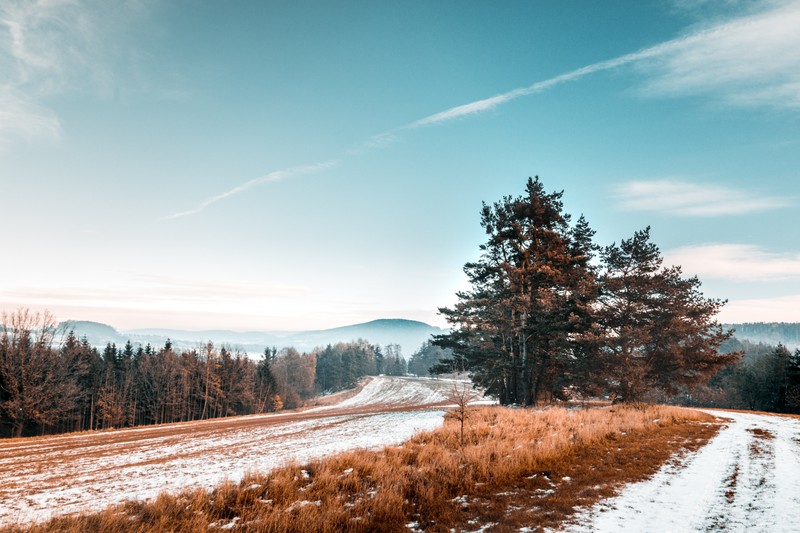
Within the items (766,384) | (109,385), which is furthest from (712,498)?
(109,385)

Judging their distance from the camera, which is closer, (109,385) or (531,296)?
(531,296)

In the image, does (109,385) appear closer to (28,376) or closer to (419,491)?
(28,376)

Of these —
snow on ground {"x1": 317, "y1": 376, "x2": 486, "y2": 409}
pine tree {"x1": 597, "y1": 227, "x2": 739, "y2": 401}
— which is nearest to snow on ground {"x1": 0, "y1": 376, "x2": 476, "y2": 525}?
pine tree {"x1": 597, "y1": 227, "x2": 739, "y2": 401}

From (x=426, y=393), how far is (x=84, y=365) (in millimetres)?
61941

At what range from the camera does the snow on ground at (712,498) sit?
19.4 feet

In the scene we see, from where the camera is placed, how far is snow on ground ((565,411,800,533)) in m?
5.91

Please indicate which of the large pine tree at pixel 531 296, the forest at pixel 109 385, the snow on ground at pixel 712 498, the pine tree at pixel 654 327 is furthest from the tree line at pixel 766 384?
the forest at pixel 109 385

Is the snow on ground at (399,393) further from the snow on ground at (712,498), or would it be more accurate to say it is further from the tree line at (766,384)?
the snow on ground at (712,498)

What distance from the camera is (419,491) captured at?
7.78 m

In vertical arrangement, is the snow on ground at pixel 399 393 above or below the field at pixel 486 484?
below

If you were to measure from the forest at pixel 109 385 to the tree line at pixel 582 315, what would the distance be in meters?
45.9

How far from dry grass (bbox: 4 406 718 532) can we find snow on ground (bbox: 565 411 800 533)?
1.63 feet

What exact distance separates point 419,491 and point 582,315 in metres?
19.8

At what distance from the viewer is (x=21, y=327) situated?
40.7 metres
